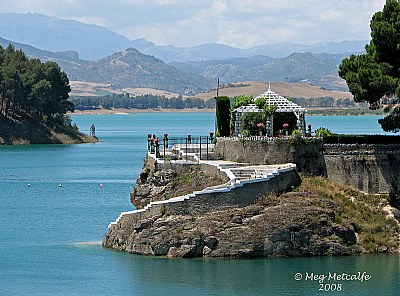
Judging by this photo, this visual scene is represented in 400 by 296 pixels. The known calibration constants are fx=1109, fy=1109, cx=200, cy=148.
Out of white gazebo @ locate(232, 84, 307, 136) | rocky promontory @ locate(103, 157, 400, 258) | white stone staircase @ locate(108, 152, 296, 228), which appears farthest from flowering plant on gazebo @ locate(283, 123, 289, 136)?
rocky promontory @ locate(103, 157, 400, 258)

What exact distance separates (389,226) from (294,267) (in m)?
7.47

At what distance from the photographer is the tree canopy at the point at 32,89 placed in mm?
172375

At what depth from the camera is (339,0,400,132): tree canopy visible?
62.0 meters

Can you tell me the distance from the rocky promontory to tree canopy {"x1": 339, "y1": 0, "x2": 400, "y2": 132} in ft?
24.3

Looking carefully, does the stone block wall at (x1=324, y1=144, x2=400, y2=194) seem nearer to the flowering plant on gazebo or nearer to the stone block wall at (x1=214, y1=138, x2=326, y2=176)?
the stone block wall at (x1=214, y1=138, x2=326, y2=176)

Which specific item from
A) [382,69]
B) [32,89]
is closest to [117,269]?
[382,69]

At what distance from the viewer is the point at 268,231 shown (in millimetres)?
54438

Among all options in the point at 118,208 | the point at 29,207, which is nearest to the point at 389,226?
the point at 118,208

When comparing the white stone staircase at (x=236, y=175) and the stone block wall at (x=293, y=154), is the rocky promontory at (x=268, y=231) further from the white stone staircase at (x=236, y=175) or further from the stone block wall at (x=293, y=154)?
the stone block wall at (x=293, y=154)

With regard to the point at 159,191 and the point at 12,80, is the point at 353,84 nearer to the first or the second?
the point at 159,191

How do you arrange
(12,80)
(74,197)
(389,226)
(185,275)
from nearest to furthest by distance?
(185,275) → (389,226) → (74,197) → (12,80)

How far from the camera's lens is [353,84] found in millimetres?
63531

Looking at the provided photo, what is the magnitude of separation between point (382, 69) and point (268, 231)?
13784 mm

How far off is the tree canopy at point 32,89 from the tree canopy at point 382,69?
367ft
